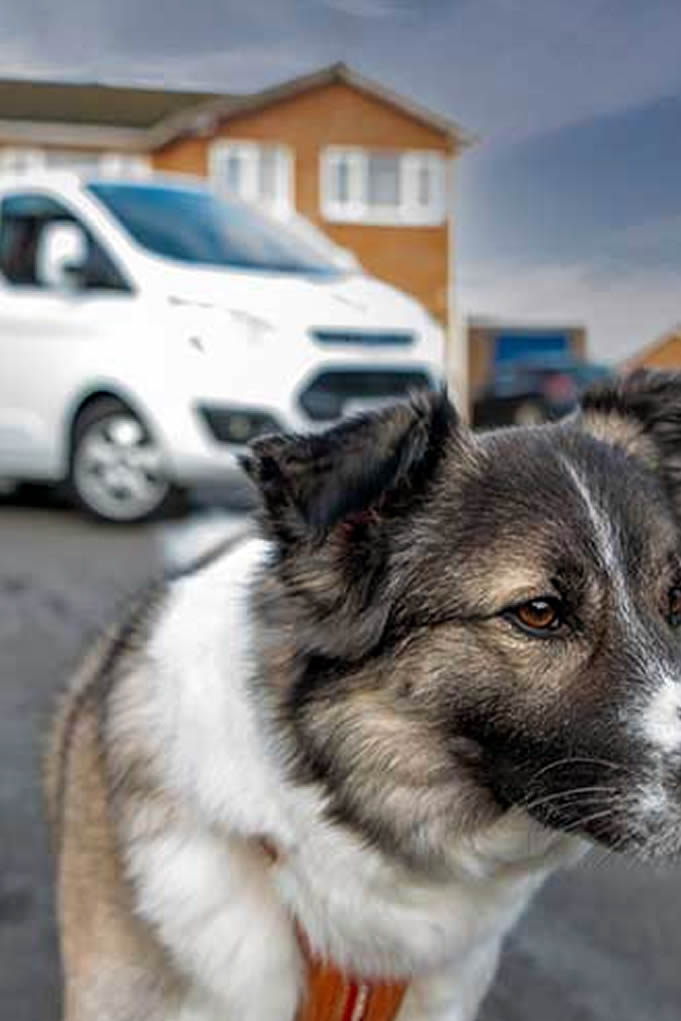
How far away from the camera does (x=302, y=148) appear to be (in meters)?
6.58

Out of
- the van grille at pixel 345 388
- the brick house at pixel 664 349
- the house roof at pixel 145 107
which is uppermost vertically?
the house roof at pixel 145 107

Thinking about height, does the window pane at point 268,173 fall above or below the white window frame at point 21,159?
below

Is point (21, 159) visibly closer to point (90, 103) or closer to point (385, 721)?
point (90, 103)

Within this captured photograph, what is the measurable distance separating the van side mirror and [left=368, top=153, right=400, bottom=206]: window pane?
2.25 m

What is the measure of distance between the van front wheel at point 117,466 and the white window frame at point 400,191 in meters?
1.76

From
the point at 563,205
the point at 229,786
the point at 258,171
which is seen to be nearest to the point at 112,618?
the point at 229,786

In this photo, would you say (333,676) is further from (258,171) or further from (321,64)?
(258,171)

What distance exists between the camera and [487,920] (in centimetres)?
273

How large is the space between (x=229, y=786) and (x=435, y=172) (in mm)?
3672

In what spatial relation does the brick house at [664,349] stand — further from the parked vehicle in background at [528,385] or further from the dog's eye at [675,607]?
the dog's eye at [675,607]

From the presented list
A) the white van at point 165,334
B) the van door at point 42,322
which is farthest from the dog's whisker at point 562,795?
the van door at point 42,322

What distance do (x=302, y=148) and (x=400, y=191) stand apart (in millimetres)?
590

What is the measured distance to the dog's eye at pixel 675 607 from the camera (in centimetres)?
245

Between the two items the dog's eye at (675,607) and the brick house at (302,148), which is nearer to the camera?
the dog's eye at (675,607)
